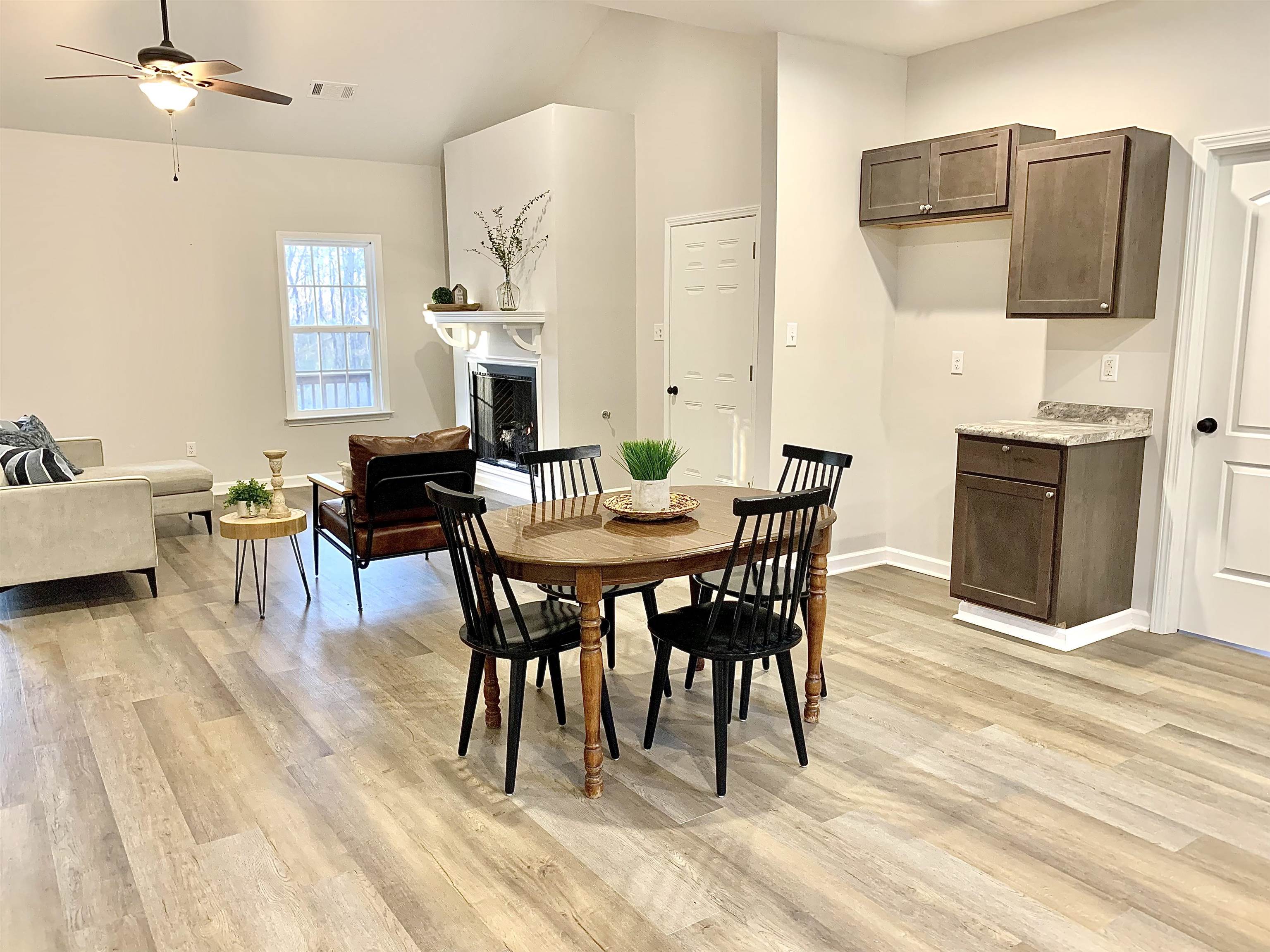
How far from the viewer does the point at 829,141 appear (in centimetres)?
488

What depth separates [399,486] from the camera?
454 centimetres

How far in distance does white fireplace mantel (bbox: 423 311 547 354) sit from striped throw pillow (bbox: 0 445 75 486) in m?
3.14

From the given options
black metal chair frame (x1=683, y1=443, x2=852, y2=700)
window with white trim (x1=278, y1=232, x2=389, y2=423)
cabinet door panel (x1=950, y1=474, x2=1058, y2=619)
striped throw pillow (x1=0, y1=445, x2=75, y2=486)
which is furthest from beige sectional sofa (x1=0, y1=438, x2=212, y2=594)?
cabinet door panel (x1=950, y1=474, x2=1058, y2=619)

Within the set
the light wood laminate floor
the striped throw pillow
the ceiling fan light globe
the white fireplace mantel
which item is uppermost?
the ceiling fan light globe

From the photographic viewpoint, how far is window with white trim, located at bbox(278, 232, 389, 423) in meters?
7.85

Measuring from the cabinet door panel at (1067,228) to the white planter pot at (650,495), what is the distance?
83.0 inches

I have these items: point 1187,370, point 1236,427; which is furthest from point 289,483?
point 1236,427

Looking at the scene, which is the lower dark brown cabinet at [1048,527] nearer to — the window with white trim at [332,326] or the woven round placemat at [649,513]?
the woven round placemat at [649,513]

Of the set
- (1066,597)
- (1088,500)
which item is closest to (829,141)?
(1088,500)

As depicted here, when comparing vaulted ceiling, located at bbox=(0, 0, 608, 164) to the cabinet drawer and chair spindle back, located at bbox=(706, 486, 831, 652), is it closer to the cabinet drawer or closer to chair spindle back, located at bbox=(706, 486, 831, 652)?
the cabinet drawer

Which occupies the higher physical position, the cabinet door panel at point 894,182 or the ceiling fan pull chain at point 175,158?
the ceiling fan pull chain at point 175,158

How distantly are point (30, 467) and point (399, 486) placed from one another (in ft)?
6.04

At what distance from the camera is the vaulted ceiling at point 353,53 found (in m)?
4.59

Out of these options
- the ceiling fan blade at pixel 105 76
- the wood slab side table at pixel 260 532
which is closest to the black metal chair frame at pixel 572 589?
the wood slab side table at pixel 260 532
